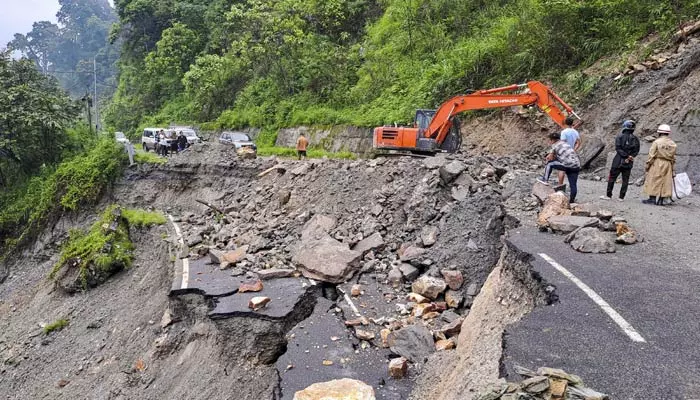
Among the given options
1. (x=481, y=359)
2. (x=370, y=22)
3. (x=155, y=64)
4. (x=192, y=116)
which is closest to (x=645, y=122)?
(x=481, y=359)

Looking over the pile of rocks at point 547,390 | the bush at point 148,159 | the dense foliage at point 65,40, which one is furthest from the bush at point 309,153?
the dense foliage at point 65,40

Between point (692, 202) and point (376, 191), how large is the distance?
6273 mm

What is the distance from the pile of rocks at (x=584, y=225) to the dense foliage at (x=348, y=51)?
816 centimetres

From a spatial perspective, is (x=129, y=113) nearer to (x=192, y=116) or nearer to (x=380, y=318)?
(x=192, y=116)

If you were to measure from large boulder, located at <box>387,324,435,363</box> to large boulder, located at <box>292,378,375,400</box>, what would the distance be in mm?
1085

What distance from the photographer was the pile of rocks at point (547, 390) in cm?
275

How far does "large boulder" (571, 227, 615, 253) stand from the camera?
18.8 ft

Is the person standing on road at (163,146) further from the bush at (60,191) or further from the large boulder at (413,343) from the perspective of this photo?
the large boulder at (413,343)

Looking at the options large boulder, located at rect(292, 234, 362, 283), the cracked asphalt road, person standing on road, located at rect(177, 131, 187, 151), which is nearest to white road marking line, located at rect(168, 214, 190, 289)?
large boulder, located at rect(292, 234, 362, 283)

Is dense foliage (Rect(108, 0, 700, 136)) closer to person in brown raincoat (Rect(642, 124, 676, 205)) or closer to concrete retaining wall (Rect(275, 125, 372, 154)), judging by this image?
concrete retaining wall (Rect(275, 125, 372, 154))

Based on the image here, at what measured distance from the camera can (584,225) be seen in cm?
648

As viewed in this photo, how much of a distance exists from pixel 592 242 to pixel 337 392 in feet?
12.5

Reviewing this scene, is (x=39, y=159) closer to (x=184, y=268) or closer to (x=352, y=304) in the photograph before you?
(x=184, y=268)

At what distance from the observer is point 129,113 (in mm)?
42219
